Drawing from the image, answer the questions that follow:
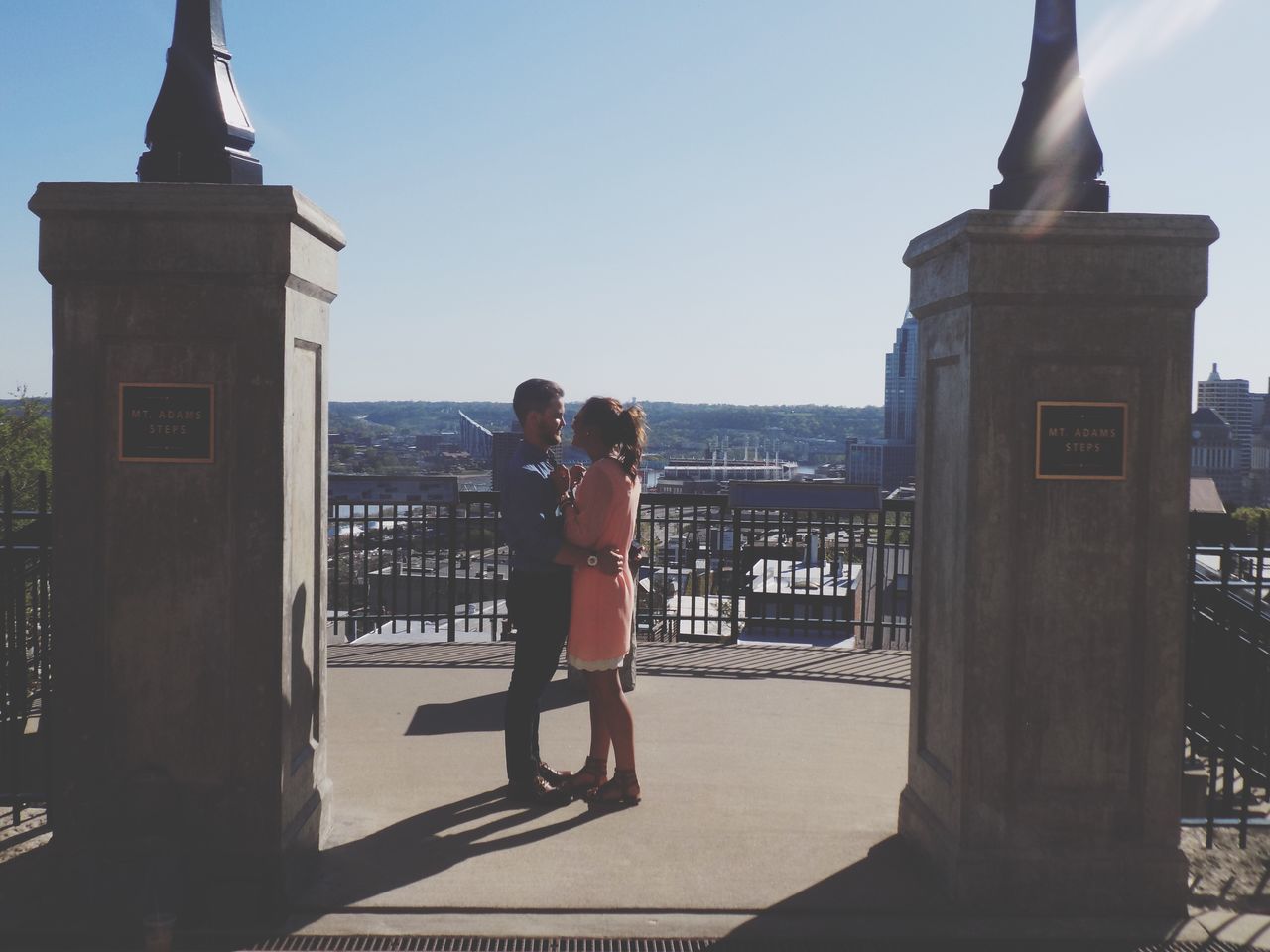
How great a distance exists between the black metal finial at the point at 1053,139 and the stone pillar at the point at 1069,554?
0.26 m

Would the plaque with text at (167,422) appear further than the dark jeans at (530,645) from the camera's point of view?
No

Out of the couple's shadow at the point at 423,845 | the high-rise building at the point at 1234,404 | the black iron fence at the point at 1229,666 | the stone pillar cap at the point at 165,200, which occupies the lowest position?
the couple's shadow at the point at 423,845

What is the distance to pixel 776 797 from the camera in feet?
18.2

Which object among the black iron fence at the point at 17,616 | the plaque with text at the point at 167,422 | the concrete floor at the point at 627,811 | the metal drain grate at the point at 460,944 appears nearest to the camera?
the metal drain grate at the point at 460,944

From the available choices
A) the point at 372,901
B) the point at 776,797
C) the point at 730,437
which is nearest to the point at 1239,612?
the point at 776,797

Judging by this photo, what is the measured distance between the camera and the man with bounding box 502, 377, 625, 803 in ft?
17.1

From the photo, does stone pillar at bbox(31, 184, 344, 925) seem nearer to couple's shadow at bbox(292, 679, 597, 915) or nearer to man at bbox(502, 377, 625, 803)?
couple's shadow at bbox(292, 679, 597, 915)

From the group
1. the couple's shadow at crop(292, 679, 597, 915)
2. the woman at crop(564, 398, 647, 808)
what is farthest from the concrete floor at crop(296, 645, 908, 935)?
the woman at crop(564, 398, 647, 808)

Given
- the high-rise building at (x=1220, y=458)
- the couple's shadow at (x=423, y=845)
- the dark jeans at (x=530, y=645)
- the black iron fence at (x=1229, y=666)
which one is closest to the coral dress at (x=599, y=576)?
the dark jeans at (x=530, y=645)

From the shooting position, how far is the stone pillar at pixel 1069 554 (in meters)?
4.20

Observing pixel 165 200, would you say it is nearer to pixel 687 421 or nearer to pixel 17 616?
pixel 17 616

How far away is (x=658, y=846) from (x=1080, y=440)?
2451 mm

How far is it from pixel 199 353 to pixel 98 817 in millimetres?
1854

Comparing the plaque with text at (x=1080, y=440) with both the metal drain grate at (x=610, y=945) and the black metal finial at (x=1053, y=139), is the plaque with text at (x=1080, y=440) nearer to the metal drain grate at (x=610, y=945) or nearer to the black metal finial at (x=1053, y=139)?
the black metal finial at (x=1053, y=139)
